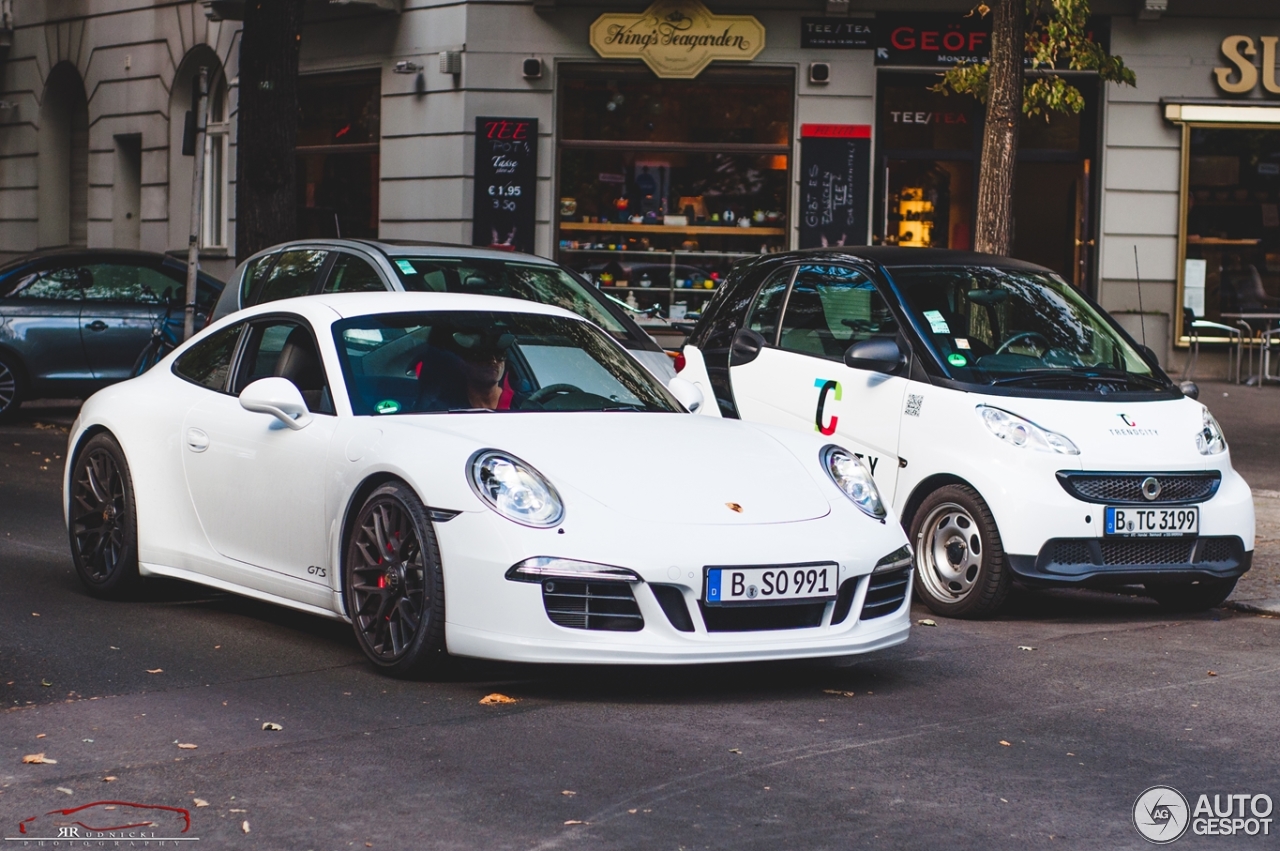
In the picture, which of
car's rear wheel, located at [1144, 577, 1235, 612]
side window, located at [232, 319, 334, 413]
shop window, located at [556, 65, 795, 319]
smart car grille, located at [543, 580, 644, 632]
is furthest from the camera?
shop window, located at [556, 65, 795, 319]

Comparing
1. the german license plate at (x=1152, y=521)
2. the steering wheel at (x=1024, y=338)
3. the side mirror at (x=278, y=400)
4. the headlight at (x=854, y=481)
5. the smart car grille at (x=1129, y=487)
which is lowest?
the german license plate at (x=1152, y=521)

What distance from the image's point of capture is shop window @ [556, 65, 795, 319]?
20688 mm

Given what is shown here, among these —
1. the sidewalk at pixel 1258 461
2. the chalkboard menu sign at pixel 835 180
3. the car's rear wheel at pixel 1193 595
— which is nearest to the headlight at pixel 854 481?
the car's rear wheel at pixel 1193 595

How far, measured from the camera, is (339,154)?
2258 cm

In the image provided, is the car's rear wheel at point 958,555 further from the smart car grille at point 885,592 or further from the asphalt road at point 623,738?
the smart car grille at point 885,592

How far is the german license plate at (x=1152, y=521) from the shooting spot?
7609 millimetres

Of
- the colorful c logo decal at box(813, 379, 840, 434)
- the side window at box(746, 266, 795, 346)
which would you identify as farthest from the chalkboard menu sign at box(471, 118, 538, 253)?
the colorful c logo decal at box(813, 379, 840, 434)

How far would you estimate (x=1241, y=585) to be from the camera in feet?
29.2

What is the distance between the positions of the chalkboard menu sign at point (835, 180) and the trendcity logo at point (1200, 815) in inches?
621

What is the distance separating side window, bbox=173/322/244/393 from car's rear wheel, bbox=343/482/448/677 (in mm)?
→ 1438

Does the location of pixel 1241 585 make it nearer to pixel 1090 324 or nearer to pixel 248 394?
pixel 1090 324

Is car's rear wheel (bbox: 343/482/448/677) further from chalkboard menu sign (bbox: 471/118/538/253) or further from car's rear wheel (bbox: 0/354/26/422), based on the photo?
chalkboard menu sign (bbox: 471/118/538/253)

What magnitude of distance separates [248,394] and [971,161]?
15.3 m

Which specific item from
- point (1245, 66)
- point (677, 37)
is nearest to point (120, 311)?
point (677, 37)
